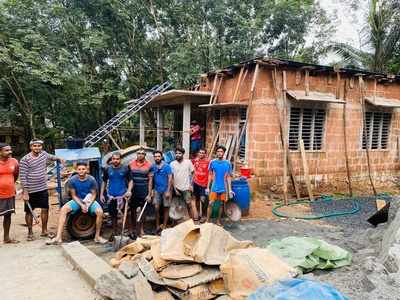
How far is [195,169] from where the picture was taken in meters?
7.35

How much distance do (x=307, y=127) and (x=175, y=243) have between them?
7736 millimetres

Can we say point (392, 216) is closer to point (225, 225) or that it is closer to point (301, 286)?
point (225, 225)

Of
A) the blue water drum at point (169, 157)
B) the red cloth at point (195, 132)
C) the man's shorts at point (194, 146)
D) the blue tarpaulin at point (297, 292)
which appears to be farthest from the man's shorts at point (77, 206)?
the man's shorts at point (194, 146)

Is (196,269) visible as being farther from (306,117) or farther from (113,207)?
(306,117)

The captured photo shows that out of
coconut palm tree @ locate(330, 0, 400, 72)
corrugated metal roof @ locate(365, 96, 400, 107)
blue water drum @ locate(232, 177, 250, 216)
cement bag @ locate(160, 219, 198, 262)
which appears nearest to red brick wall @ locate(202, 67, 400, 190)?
corrugated metal roof @ locate(365, 96, 400, 107)

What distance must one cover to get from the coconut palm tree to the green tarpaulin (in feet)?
47.2

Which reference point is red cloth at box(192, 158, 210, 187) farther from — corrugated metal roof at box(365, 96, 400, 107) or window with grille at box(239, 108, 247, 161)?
corrugated metal roof at box(365, 96, 400, 107)

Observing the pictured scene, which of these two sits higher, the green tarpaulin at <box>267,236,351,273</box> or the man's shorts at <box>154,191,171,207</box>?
the man's shorts at <box>154,191,171,207</box>

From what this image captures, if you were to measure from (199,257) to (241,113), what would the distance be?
6944 millimetres

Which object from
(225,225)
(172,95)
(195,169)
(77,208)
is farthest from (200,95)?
(77,208)

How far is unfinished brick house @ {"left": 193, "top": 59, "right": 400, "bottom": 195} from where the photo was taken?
9867mm

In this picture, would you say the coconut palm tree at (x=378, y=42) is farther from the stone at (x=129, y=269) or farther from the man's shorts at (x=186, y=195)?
the stone at (x=129, y=269)

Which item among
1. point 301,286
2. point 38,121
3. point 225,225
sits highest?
point 38,121

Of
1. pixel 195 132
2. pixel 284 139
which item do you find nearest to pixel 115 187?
pixel 284 139
